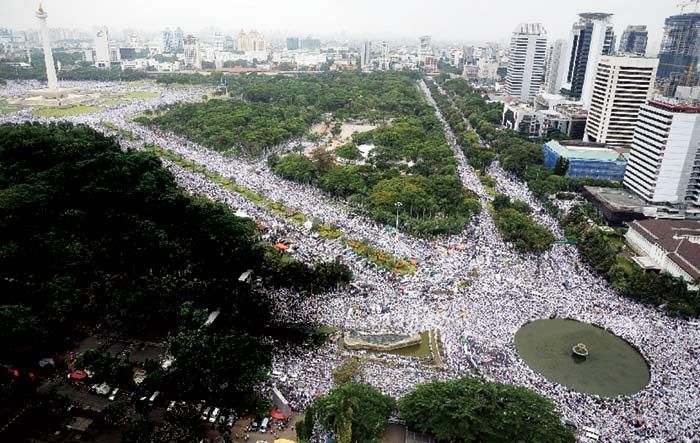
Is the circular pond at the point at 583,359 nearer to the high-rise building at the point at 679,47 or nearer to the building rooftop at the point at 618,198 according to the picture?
the building rooftop at the point at 618,198

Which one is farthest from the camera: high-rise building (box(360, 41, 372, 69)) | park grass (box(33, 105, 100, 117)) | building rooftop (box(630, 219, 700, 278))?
high-rise building (box(360, 41, 372, 69))

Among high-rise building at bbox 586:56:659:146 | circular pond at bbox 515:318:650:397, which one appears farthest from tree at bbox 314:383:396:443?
high-rise building at bbox 586:56:659:146

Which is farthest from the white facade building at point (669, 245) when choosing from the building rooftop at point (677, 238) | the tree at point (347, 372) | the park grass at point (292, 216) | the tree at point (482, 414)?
the tree at point (347, 372)

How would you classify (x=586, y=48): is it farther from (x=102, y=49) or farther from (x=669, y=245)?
(x=102, y=49)

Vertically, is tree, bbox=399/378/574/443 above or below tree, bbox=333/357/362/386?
above

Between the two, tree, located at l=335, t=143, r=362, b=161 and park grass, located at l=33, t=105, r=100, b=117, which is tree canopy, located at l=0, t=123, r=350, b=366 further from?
park grass, located at l=33, t=105, r=100, b=117
